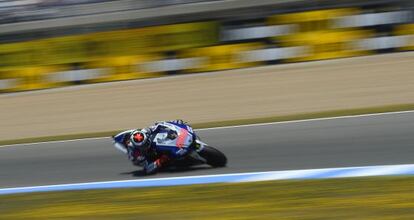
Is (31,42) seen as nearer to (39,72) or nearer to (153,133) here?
(39,72)

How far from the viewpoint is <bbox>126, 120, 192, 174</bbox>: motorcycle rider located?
27.2 ft

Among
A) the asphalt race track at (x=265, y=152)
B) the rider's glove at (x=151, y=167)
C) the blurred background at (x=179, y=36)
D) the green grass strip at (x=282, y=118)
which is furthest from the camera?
the blurred background at (x=179, y=36)

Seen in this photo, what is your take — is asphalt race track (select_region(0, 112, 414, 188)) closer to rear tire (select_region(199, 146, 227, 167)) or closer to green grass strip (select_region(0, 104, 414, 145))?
rear tire (select_region(199, 146, 227, 167))

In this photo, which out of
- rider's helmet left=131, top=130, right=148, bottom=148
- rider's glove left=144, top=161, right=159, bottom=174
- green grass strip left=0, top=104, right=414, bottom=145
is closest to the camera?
rider's helmet left=131, top=130, right=148, bottom=148

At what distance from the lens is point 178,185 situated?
25.6 feet

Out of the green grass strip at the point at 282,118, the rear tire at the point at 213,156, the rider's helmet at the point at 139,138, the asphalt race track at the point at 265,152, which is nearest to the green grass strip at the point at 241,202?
the rider's helmet at the point at 139,138

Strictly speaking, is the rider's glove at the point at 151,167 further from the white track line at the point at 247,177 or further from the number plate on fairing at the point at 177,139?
the number plate on fairing at the point at 177,139

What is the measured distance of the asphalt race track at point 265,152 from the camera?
27.8 feet

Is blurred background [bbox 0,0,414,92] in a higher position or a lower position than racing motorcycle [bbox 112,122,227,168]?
higher

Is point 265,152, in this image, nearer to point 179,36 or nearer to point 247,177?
point 247,177

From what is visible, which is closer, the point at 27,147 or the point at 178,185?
the point at 178,185

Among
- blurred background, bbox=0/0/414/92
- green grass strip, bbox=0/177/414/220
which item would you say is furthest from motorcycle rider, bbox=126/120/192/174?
blurred background, bbox=0/0/414/92

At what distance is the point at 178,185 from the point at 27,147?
5.61 metres

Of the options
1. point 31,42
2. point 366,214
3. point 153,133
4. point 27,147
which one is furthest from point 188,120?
point 366,214
